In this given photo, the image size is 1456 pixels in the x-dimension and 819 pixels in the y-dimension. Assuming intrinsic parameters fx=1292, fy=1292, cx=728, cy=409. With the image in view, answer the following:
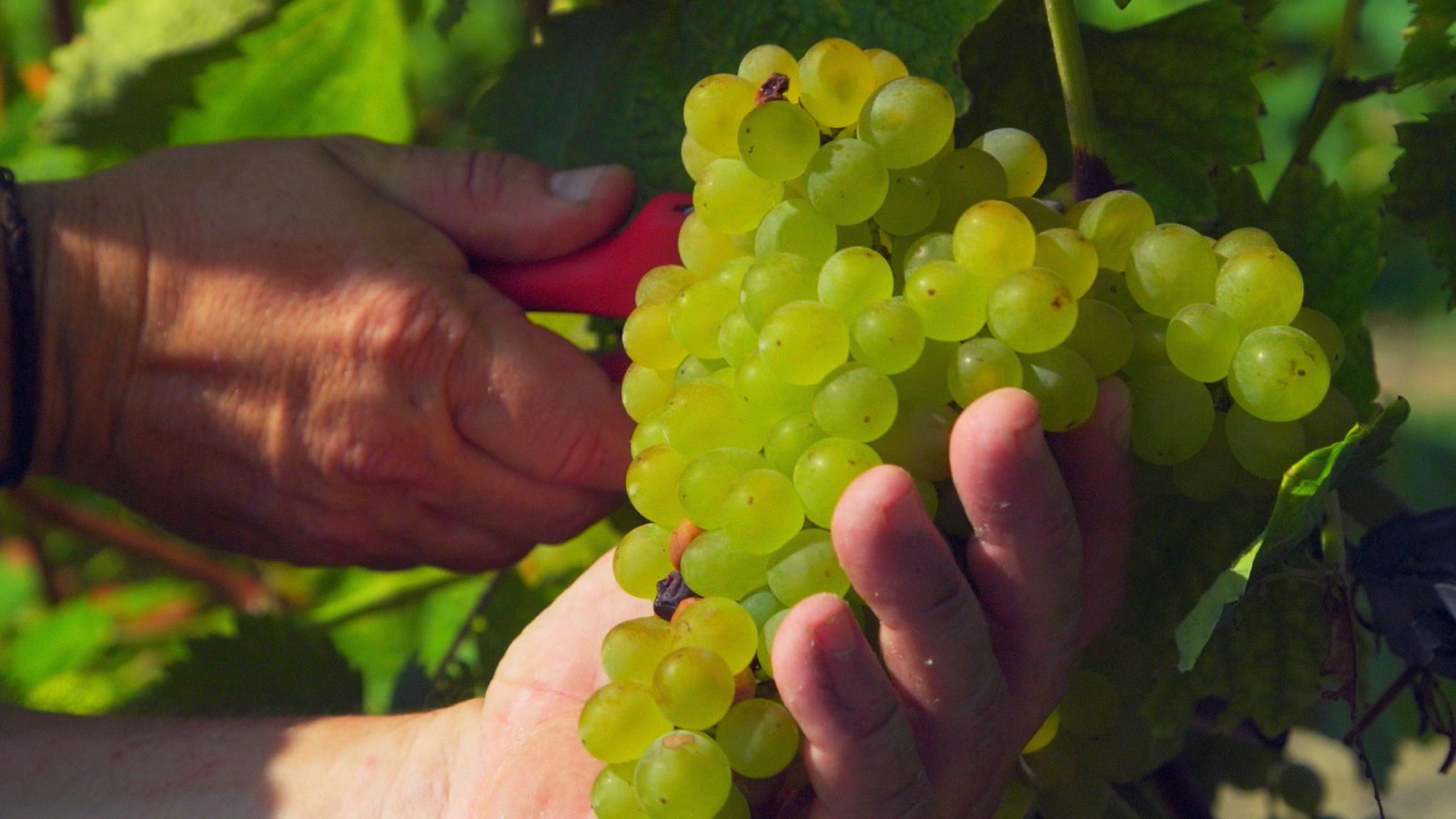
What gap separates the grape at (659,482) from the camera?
23.4 inches

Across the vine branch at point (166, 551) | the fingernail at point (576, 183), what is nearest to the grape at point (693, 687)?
the fingernail at point (576, 183)

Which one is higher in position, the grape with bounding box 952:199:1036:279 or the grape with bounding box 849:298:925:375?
the grape with bounding box 952:199:1036:279

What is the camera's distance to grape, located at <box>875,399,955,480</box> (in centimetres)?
53

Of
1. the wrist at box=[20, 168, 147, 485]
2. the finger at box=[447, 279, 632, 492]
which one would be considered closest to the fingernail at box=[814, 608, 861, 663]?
the finger at box=[447, 279, 632, 492]

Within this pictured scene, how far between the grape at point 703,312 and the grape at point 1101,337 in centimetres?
15

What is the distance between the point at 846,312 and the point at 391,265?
498 millimetres

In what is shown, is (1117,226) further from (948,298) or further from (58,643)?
(58,643)

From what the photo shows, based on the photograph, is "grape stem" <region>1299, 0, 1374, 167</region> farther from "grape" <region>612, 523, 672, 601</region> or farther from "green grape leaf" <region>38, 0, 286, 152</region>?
"green grape leaf" <region>38, 0, 286, 152</region>

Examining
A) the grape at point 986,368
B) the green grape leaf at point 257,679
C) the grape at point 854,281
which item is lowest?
the green grape leaf at point 257,679

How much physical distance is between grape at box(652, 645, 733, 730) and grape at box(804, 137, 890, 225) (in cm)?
20

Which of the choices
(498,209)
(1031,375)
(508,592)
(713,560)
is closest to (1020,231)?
(1031,375)

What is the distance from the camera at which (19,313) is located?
3.25ft

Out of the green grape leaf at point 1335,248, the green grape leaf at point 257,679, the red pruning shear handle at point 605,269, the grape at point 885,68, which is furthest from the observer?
the green grape leaf at point 257,679

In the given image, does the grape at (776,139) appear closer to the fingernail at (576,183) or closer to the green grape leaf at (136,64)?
the fingernail at (576,183)
